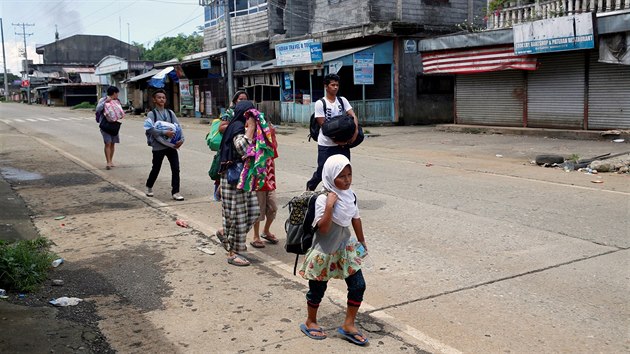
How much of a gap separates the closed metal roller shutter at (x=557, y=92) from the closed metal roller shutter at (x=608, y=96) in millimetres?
329

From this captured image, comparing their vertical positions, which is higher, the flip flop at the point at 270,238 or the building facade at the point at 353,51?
the building facade at the point at 353,51


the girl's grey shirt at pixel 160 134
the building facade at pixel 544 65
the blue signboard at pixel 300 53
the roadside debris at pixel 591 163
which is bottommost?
the roadside debris at pixel 591 163

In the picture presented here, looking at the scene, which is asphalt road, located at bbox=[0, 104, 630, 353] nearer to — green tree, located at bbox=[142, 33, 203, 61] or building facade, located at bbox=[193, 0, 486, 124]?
building facade, located at bbox=[193, 0, 486, 124]

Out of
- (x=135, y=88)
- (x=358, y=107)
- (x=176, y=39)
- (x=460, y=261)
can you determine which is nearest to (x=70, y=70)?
(x=176, y=39)

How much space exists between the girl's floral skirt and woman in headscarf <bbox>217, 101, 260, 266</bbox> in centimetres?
201

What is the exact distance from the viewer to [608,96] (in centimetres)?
1688

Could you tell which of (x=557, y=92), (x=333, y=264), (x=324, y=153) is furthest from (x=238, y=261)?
(x=557, y=92)

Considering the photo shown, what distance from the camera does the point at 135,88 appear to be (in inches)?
1891

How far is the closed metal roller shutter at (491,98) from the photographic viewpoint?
1992 cm

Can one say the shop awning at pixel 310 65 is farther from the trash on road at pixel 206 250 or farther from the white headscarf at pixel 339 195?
the white headscarf at pixel 339 195

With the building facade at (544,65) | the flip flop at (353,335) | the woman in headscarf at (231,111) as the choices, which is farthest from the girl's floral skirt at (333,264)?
the building facade at (544,65)

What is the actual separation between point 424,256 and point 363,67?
59.8ft

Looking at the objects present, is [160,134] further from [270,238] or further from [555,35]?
[555,35]

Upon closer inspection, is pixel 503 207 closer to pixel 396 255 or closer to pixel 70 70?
pixel 396 255
